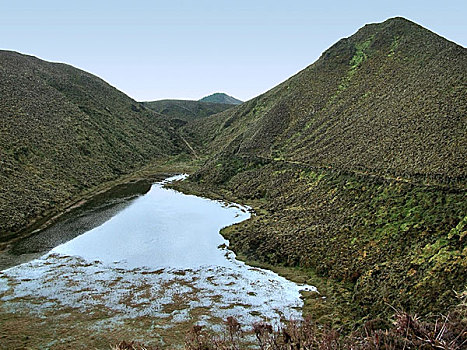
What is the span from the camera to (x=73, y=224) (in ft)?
107

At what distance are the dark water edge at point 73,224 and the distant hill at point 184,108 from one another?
312 ft

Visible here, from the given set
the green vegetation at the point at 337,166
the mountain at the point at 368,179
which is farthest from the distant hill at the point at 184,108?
the mountain at the point at 368,179

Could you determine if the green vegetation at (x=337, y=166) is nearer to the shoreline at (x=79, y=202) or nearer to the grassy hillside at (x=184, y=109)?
the shoreline at (x=79, y=202)

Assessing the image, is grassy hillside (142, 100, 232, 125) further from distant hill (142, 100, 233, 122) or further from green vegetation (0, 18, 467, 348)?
green vegetation (0, 18, 467, 348)

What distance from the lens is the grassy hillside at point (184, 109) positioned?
465ft

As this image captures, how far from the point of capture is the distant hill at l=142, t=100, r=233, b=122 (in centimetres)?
14175

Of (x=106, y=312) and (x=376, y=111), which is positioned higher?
(x=376, y=111)

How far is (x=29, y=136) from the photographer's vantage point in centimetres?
5059

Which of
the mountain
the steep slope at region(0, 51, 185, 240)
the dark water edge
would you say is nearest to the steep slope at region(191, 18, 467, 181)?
the mountain

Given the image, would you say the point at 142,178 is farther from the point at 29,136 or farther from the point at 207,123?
the point at 207,123

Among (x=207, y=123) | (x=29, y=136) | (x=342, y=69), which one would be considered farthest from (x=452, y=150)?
(x=207, y=123)

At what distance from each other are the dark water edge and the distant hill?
95014 millimetres

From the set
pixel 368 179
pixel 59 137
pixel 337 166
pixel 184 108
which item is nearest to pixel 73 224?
pixel 337 166

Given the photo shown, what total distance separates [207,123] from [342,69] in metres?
50.5
